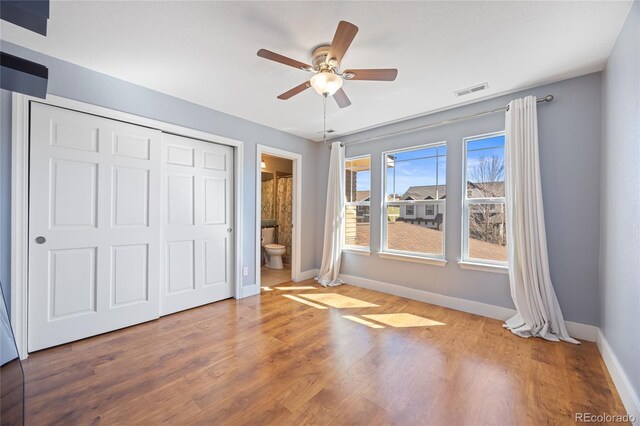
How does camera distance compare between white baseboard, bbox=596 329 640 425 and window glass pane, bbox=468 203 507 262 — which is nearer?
white baseboard, bbox=596 329 640 425

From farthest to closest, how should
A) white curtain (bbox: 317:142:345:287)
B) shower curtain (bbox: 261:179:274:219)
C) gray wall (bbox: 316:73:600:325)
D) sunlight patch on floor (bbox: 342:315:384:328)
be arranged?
shower curtain (bbox: 261:179:274:219) < white curtain (bbox: 317:142:345:287) < sunlight patch on floor (bbox: 342:315:384:328) < gray wall (bbox: 316:73:600:325)

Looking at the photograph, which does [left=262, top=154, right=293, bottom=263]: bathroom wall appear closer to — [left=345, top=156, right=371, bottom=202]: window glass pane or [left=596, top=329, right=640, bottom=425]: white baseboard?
[left=345, top=156, right=371, bottom=202]: window glass pane

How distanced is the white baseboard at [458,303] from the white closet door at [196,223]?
2086 mm

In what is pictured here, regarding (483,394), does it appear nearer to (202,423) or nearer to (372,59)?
(202,423)

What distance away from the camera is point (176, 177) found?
3.10m

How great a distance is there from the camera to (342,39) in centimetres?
167

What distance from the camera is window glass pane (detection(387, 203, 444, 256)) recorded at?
347 cm

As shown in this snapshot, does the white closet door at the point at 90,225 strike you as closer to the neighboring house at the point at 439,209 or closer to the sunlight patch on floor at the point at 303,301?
the sunlight patch on floor at the point at 303,301

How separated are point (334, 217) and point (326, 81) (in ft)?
8.28

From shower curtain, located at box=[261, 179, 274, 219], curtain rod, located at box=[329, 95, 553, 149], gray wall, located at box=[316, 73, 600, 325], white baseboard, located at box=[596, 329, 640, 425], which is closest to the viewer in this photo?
white baseboard, located at box=[596, 329, 640, 425]

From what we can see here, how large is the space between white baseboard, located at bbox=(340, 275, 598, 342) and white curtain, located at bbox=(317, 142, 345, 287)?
35 cm

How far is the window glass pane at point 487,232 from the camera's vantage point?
2963 mm

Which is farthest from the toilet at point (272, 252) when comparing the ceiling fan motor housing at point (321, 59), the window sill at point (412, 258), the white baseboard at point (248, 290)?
the ceiling fan motor housing at point (321, 59)

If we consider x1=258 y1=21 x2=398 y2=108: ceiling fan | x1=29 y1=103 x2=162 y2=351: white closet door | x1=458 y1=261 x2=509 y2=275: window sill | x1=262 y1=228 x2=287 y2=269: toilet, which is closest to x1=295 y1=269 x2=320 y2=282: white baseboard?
x1=262 y1=228 x2=287 y2=269: toilet
